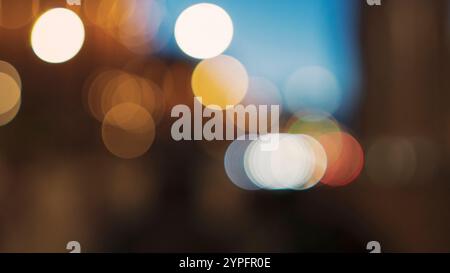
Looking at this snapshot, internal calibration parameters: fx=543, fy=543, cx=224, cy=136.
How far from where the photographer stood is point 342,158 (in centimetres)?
100

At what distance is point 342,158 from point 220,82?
0.87 ft

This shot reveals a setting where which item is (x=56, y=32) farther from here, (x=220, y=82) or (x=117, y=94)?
(x=220, y=82)

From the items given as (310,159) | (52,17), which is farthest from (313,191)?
(52,17)

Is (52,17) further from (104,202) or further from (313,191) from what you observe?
(313,191)

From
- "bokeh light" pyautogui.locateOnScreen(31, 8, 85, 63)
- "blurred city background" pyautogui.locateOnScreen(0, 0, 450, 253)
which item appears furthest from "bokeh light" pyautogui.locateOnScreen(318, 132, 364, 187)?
"bokeh light" pyautogui.locateOnScreen(31, 8, 85, 63)

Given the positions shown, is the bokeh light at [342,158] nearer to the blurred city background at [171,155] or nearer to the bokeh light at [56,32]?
the blurred city background at [171,155]

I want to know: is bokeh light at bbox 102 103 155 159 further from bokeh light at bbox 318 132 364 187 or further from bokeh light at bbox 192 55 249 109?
bokeh light at bbox 318 132 364 187

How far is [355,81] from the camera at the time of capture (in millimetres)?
1024

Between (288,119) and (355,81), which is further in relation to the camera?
(355,81)

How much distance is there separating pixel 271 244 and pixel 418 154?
0.33 m

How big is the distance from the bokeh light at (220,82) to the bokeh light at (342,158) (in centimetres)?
17

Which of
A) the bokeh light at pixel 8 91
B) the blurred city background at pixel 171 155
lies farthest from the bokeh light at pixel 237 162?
the bokeh light at pixel 8 91

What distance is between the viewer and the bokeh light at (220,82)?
942 mm

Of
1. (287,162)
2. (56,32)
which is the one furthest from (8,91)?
(287,162)
